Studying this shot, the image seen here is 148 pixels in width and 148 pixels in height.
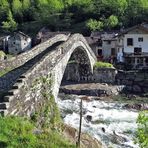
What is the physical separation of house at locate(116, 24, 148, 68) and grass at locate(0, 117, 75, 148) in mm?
48028

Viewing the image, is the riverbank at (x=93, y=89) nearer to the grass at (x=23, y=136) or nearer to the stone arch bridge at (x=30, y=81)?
the stone arch bridge at (x=30, y=81)

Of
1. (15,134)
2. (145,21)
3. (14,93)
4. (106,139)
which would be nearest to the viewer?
(15,134)

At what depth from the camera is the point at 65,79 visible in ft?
221

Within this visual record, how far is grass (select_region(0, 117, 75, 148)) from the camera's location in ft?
67.3

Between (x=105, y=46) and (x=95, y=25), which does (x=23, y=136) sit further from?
(x=95, y=25)

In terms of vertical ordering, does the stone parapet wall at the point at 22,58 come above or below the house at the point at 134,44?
below

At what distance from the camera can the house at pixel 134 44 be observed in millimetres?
69875

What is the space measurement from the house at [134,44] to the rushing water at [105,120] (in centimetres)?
1527

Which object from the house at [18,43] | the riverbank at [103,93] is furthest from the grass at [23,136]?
the house at [18,43]

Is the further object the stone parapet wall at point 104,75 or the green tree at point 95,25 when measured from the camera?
the green tree at point 95,25

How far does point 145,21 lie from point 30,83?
67.5 metres

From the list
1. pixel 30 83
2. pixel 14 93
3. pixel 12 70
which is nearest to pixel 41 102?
pixel 30 83

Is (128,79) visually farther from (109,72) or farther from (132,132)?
(132,132)

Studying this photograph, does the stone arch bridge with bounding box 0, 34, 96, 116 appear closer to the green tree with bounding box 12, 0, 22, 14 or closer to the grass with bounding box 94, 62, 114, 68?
the grass with bounding box 94, 62, 114, 68
